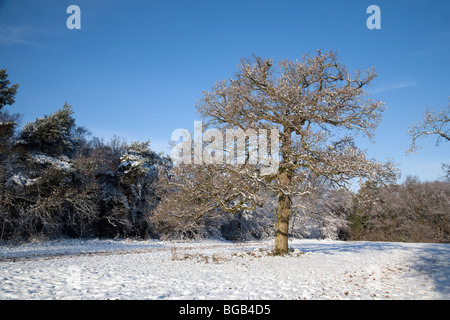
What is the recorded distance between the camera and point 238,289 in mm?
6406

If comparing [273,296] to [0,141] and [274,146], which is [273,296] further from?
[0,141]

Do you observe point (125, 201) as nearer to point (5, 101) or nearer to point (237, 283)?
point (5, 101)

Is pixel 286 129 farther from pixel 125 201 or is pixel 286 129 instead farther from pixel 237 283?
pixel 125 201

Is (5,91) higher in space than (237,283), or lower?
higher

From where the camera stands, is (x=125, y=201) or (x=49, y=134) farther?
(x=125, y=201)

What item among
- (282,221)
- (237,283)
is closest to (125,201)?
(282,221)

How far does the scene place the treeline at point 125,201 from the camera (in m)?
13.1

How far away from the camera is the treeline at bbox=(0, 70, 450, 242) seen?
1313 centimetres

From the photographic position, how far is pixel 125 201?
27188 millimetres

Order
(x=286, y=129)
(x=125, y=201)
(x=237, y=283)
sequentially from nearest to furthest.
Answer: (x=237, y=283) → (x=286, y=129) → (x=125, y=201)

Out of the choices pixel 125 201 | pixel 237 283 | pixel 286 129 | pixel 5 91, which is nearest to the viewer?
pixel 237 283

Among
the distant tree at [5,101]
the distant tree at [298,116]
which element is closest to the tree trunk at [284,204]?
the distant tree at [298,116]

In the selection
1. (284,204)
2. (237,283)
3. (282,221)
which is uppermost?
(284,204)

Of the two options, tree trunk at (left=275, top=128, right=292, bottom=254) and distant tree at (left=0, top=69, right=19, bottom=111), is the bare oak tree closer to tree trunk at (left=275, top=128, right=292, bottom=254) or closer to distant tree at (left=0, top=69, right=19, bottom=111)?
tree trunk at (left=275, top=128, right=292, bottom=254)
